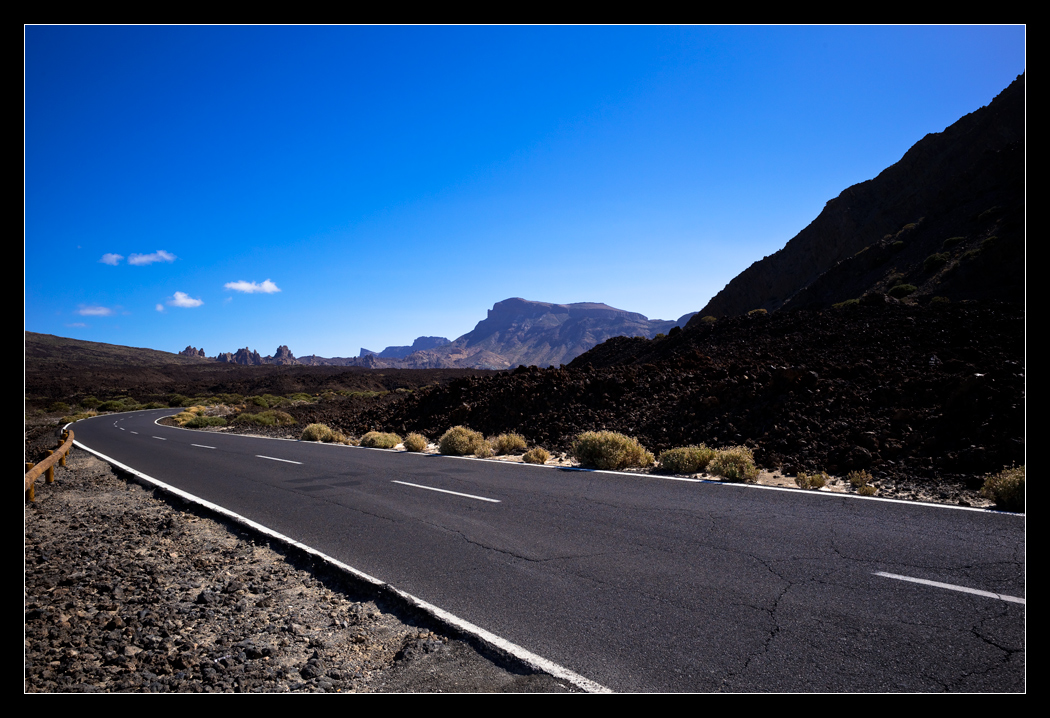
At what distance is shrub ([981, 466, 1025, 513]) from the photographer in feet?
24.3

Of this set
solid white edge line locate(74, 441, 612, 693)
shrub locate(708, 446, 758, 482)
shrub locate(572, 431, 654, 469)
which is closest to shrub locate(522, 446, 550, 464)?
shrub locate(572, 431, 654, 469)

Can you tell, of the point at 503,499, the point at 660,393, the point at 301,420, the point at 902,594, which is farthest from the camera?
the point at 301,420

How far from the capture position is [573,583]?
5188 millimetres

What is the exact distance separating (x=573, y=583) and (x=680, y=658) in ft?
5.41

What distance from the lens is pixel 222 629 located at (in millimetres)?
4574

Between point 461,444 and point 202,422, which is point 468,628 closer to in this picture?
point 461,444

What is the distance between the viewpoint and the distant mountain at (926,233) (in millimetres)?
31453

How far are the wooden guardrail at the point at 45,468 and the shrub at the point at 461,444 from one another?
9.48 metres

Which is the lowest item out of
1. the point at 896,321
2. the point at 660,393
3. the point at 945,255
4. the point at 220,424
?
the point at 220,424

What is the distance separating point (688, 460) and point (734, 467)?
122cm

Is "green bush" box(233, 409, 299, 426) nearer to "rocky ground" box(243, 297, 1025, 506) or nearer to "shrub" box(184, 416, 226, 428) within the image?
"shrub" box(184, 416, 226, 428)

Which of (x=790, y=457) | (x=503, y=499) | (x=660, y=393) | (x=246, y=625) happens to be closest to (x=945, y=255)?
(x=660, y=393)

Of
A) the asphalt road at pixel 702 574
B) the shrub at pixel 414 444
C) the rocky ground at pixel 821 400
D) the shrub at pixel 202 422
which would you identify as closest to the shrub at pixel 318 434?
the rocky ground at pixel 821 400
